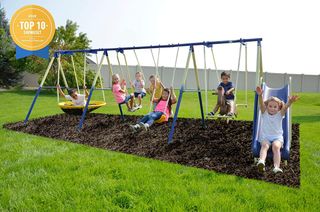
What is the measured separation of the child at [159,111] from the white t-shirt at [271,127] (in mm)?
2589

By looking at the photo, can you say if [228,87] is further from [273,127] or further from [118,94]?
[118,94]

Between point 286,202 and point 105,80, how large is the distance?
23.1 metres

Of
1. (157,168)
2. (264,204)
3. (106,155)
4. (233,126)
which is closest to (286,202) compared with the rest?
(264,204)

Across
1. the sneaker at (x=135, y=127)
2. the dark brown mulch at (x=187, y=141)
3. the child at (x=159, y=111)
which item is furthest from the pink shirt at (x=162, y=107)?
the sneaker at (x=135, y=127)

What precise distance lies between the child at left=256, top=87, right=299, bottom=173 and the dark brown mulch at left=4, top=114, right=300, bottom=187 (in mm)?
245

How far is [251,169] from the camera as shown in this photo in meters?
5.05

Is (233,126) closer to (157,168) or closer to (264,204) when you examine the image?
(157,168)

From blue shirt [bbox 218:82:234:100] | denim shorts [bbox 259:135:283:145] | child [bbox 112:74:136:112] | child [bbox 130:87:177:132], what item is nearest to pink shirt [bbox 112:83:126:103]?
child [bbox 112:74:136:112]

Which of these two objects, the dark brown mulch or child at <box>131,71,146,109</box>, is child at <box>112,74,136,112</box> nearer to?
child at <box>131,71,146,109</box>

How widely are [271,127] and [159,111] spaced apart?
299cm

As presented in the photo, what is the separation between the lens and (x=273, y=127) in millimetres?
5352

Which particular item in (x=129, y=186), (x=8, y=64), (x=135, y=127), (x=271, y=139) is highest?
(x=8, y=64)

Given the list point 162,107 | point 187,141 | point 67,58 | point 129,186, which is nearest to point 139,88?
point 162,107

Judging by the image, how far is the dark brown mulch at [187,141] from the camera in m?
5.19
